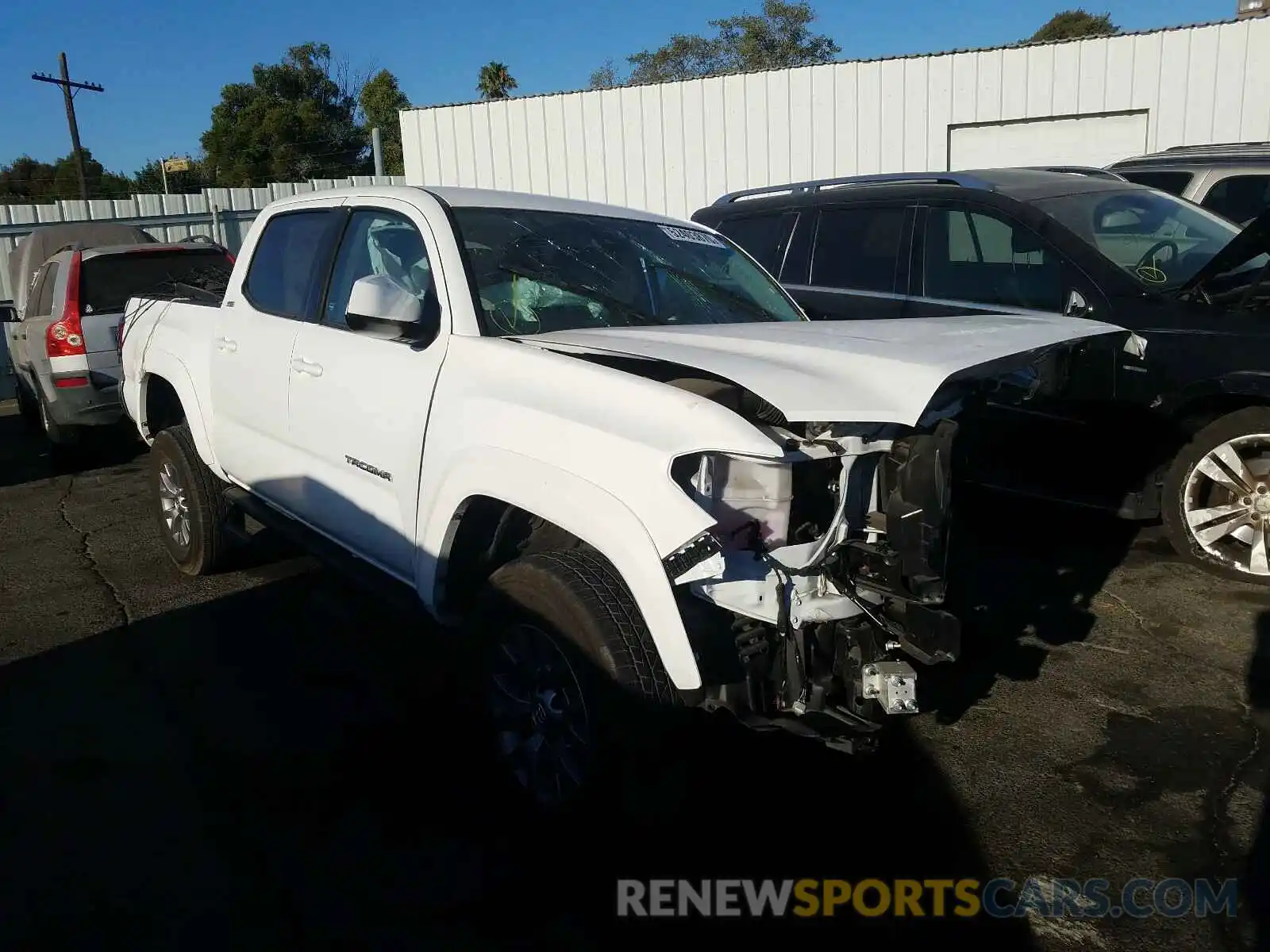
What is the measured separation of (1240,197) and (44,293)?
979 centimetres

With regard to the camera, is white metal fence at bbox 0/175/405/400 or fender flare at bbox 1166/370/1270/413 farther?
white metal fence at bbox 0/175/405/400

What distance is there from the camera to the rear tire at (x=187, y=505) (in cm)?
531

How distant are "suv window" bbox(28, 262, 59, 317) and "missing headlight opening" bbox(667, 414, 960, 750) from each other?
25.8ft

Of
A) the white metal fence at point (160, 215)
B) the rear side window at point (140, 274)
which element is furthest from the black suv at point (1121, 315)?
the white metal fence at point (160, 215)

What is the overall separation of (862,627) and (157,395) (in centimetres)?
458

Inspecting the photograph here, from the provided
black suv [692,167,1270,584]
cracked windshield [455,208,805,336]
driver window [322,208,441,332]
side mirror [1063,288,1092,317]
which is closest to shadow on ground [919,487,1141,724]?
black suv [692,167,1270,584]

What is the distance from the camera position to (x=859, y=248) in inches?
260

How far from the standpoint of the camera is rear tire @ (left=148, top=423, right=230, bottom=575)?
17.4 feet

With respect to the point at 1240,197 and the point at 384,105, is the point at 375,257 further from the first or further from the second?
the point at 384,105

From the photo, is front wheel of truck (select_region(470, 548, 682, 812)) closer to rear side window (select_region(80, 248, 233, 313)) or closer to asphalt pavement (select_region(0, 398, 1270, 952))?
asphalt pavement (select_region(0, 398, 1270, 952))

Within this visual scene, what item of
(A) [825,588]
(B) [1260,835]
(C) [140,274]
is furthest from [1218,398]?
(C) [140,274]

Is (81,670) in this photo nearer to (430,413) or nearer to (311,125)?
(430,413)

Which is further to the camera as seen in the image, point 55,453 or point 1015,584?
point 55,453

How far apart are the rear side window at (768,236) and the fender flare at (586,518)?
4.18 meters
